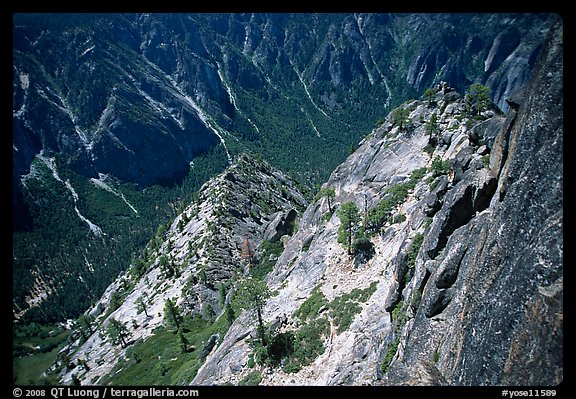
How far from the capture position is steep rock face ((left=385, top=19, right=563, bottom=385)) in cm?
1482

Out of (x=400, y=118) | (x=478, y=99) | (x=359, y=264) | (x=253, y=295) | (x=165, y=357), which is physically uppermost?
(x=400, y=118)

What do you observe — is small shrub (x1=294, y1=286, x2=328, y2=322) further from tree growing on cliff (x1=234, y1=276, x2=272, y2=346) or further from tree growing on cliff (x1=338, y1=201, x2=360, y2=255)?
tree growing on cliff (x1=338, y1=201, x2=360, y2=255)

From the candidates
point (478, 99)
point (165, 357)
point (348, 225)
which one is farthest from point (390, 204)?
point (165, 357)

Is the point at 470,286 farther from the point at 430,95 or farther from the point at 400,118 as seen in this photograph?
the point at 430,95

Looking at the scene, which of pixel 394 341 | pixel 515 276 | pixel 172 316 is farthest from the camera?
pixel 172 316

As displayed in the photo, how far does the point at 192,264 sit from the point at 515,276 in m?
127

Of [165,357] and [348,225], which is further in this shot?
[165,357]

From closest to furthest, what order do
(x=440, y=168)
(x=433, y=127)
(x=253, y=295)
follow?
(x=253, y=295) < (x=440, y=168) < (x=433, y=127)

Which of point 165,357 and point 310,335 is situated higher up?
point 310,335

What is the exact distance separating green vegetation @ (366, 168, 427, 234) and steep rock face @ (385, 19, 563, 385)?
1300 inches

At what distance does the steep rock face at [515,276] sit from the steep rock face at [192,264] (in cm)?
9826

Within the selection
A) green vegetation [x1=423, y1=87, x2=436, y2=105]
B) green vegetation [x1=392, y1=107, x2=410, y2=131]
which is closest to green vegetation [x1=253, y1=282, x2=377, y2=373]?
green vegetation [x1=392, y1=107, x2=410, y2=131]

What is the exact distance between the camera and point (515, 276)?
16703mm

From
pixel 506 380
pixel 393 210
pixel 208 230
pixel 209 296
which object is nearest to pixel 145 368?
pixel 209 296
